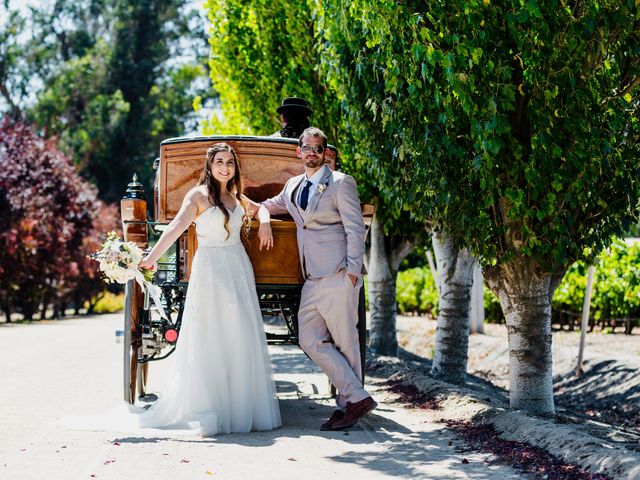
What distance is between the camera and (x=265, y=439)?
691 centimetres

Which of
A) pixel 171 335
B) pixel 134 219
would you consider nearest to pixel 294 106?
pixel 134 219

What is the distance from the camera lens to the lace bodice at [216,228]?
7586 mm

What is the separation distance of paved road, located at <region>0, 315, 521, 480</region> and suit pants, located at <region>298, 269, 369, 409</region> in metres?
0.44

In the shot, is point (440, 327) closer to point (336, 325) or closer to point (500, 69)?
point (336, 325)

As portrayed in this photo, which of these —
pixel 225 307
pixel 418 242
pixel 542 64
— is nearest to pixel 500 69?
pixel 542 64

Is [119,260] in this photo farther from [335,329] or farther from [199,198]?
[335,329]

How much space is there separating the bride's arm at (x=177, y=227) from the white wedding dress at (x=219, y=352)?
0.12m

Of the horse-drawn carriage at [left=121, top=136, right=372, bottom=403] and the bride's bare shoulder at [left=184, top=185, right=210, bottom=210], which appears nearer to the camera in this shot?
the bride's bare shoulder at [left=184, top=185, right=210, bottom=210]

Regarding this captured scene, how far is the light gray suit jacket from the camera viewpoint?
7.47m

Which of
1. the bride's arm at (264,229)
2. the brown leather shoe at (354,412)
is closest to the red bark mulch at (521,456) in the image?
the brown leather shoe at (354,412)

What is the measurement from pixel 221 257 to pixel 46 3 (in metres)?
52.4

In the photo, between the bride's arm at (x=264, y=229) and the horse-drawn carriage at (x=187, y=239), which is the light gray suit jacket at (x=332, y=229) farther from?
the horse-drawn carriage at (x=187, y=239)

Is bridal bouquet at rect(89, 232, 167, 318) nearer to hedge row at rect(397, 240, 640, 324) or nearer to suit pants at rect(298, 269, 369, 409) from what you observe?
suit pants at rect(298, 269, 369, 409)

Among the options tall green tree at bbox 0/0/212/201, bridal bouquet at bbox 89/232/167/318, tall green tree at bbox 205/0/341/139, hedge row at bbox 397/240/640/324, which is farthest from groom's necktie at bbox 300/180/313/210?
tall green tree at bbox 0/0/212/201
